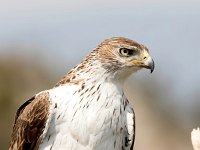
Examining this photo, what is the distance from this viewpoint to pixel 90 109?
1392 cm

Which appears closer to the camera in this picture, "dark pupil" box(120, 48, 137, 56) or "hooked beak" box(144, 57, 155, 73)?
"hooked beak" box(144, 57, 155, 73)

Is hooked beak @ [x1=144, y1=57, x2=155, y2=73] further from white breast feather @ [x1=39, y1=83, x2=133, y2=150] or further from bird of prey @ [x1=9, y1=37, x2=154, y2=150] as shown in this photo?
white breast feather @ [x1=39, y1=83, x2=133, y2=150]

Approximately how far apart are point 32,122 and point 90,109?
2.60 ft

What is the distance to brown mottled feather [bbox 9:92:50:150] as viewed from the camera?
45.9ft

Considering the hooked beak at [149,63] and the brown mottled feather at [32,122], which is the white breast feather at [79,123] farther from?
the hooked beak at [149,63]

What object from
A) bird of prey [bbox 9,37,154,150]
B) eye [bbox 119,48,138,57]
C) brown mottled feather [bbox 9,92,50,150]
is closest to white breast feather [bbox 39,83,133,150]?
bird of prey [bbox 9,37,154,150]

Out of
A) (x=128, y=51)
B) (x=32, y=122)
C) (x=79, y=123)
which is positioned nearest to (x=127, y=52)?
(x=128, y=51)

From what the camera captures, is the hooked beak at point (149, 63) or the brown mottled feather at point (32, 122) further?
the hooked beak at point (149, 63)

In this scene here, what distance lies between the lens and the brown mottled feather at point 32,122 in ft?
45.9

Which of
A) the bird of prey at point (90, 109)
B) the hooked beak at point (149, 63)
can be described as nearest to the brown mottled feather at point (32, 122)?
the bird of prey at point (90, 109)

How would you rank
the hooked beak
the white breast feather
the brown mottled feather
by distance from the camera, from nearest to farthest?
the white breast feather, the brown mottled feather, the hooked beak

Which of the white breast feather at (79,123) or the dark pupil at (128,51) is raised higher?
the dark pupil at (128,51)

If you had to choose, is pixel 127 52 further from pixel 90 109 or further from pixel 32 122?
pixel 32 122

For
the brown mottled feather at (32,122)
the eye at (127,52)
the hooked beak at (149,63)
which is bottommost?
the brown mottled feather at (32,122)
